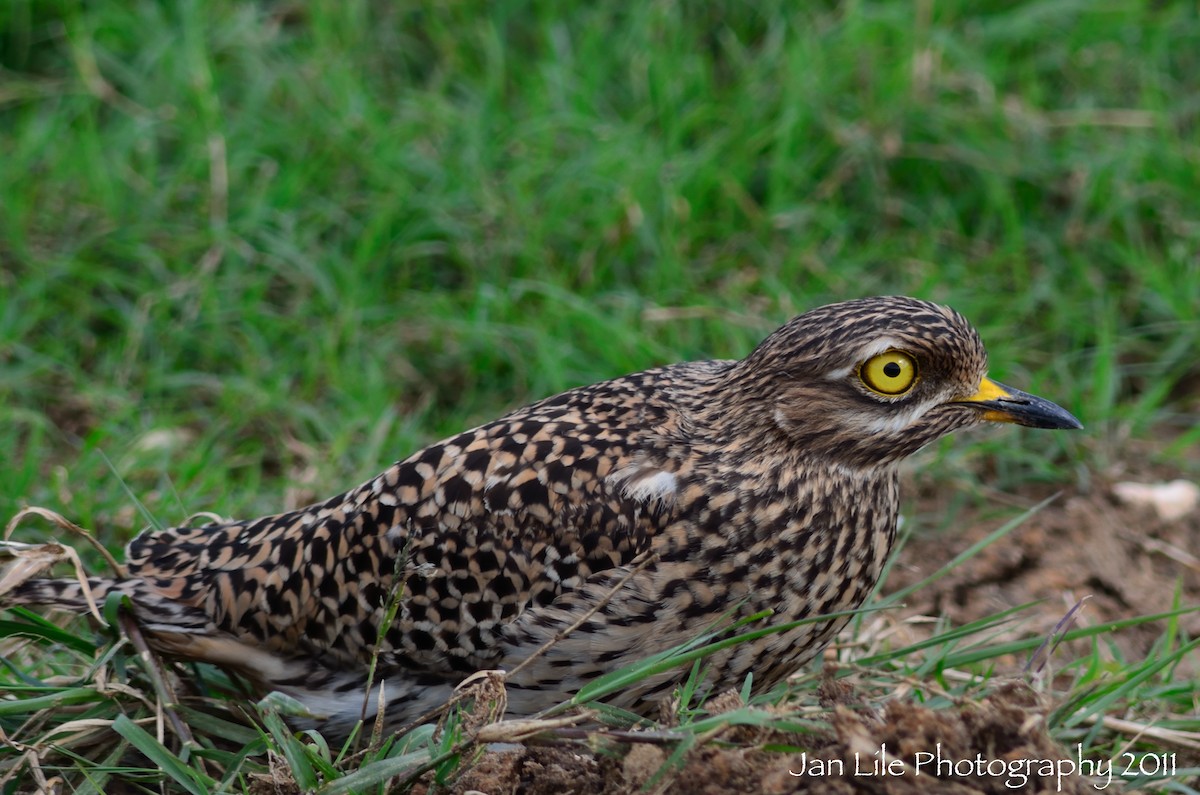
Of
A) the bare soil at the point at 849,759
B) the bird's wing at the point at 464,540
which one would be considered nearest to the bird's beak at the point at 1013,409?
the bare soil at the point at 849,759

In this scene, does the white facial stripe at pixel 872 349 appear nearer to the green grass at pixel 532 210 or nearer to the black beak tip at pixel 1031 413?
the black beak tip at pixel 1031 413

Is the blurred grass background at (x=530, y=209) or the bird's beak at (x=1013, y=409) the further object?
the blurred grass background at (x=530, y=209)

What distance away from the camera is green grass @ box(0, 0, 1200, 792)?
5809 mm

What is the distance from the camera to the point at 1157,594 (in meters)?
5.14

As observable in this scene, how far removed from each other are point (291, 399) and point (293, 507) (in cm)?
74

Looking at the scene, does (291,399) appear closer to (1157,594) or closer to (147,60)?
(147,60)

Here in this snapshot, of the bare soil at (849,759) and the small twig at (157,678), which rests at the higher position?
the bare soil at (849,759)

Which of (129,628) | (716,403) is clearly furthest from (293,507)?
(716,403)

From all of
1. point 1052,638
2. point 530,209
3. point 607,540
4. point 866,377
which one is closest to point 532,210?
point 530,209

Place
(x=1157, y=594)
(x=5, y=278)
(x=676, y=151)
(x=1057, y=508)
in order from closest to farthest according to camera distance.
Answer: (x=1157, y=594), (x=1057, y=508), (x=5, y=278), (x=676, y=151)

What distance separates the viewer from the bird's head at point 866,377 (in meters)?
3.89

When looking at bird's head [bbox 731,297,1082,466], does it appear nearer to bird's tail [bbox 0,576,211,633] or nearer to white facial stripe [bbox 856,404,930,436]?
white facial stripe [bbox 856,404,930,436]

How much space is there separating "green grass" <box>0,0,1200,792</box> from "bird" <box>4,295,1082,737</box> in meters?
1.27

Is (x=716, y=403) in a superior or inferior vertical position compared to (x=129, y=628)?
superior
